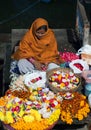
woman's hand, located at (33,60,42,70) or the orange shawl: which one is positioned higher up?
the orange shawl

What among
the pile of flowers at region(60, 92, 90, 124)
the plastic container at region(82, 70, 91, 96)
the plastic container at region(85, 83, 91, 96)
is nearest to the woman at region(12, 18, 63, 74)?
the plastic container at region(82, 70, 91, 96)

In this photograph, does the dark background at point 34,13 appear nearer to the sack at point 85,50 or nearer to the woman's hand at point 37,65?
the sack at point 85,50

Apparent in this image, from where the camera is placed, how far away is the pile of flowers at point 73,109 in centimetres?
520

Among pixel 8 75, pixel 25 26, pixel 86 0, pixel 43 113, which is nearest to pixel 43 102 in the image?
pixel 43 113

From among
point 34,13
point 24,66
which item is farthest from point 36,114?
point 34,13

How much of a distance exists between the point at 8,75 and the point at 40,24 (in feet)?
4.13

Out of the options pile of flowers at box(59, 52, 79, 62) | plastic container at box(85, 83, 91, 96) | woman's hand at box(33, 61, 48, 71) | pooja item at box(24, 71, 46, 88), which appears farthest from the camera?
pile of flowers at box(59, 52, 79, 62)

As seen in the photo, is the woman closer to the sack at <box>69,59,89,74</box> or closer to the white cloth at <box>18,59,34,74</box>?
the white cloth at <box>18,59,34,74</box>

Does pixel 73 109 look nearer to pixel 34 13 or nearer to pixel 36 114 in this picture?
pixel 36 114

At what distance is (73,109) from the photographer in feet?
17.1

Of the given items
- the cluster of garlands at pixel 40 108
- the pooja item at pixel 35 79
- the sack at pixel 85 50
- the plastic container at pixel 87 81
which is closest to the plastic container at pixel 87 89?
the plastic container at pixel 87 81

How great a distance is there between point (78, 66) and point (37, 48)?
30.7 inches

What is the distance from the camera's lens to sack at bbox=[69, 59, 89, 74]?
236 inches

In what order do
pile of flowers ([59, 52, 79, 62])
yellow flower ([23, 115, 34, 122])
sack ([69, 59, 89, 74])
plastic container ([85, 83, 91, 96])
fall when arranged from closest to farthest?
yellow flower ([23, 115, 34, 122]), plastic container ([85, 83, 91, 96]), sack ([69, 59, 89, 74]), pile of flowers ([59, 52, 79, 62])
